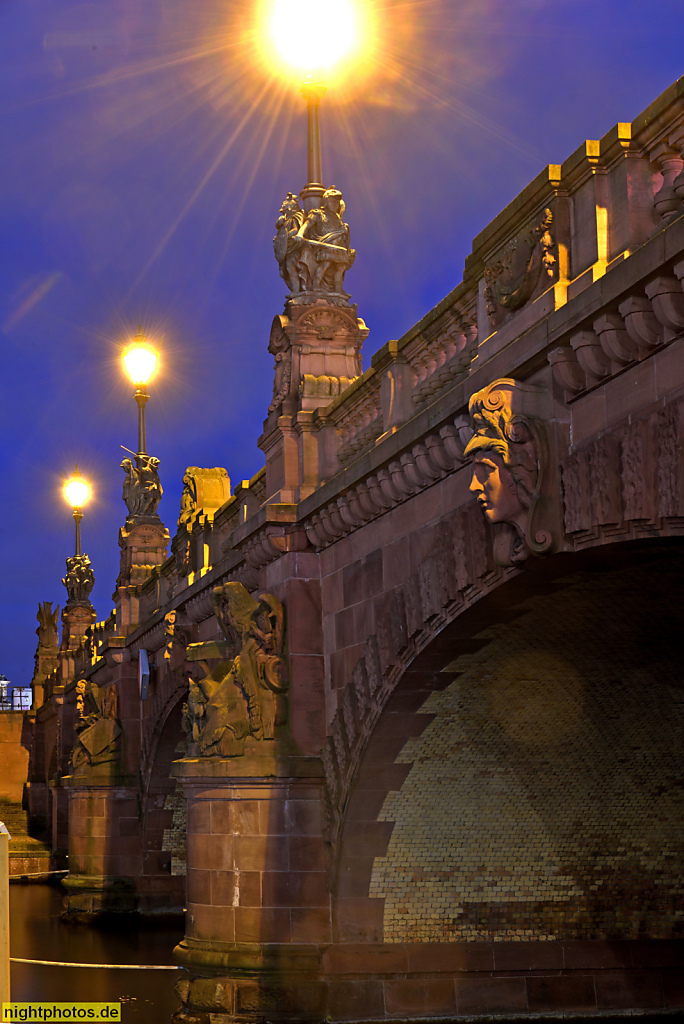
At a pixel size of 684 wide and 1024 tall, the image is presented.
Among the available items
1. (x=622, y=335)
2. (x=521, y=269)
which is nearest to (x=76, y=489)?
(x=521, y=269)

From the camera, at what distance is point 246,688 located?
45.6 feet

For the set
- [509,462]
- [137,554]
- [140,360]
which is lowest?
[509,462]

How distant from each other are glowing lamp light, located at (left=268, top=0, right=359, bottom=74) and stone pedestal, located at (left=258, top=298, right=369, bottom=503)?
2780 mm

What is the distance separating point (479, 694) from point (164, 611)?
1120 cm

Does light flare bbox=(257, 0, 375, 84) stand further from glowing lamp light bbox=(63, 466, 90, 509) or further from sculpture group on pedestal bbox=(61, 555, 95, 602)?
sculpture group on pedestal bbox=(61, 555, 95, 602)

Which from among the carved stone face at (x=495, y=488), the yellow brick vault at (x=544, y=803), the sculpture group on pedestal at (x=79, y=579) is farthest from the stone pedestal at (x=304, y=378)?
the sculpture group on pedestal at (x=79, y=579)

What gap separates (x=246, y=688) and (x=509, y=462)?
20.7ft

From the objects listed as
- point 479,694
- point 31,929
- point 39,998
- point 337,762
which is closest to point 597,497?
point 479,694

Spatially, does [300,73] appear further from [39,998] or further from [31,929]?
[31,929]

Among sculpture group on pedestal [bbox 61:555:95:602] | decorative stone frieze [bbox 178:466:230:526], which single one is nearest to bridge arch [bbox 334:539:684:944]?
decorative stone frieze [bbox 178:466:230:526]

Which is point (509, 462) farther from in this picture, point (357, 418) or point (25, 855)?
point (25, 855)

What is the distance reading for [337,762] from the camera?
13180 mm

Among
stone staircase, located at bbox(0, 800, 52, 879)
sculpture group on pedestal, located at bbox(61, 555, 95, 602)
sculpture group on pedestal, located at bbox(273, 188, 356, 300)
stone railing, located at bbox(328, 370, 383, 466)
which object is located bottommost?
stone staircase, located at bbox(0, 800, 52, 879)

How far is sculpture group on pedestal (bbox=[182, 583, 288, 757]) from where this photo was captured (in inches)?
546
